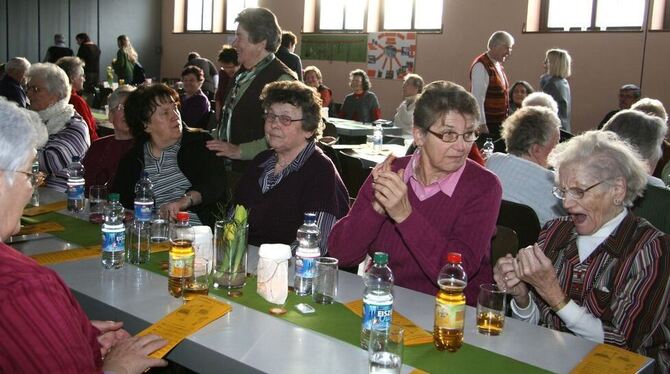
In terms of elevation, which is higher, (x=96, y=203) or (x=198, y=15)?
(x=198, y=15)

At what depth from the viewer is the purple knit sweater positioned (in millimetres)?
2287

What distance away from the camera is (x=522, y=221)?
2938 millimetres

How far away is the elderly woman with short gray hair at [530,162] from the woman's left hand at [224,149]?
1.35 metres

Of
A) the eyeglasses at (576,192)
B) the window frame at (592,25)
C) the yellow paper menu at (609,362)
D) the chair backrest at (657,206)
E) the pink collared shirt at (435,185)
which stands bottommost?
the yellow paper menu at (609,362)

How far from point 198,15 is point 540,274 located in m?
15.3

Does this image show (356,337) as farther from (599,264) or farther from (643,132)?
(643,132)

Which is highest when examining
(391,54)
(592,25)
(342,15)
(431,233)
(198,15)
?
(198,15)

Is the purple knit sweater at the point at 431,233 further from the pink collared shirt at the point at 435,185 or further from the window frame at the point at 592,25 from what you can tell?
the window frame at the point at 592,25

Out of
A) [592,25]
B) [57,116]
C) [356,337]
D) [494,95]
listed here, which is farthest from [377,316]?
[592,25]

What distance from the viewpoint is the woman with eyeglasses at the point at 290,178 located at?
2.89 m

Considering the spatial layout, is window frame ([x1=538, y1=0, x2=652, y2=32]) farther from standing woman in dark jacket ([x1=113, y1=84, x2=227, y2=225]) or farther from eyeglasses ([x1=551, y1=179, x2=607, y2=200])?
eyeglasses ([x1=551, y1=179, x2=607, y2=200])

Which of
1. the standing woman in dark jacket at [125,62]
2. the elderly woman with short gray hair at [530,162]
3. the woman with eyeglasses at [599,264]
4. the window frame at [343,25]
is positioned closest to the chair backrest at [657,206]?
the elderly woman with short gray hair at [530,162]

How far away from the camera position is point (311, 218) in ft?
8.27

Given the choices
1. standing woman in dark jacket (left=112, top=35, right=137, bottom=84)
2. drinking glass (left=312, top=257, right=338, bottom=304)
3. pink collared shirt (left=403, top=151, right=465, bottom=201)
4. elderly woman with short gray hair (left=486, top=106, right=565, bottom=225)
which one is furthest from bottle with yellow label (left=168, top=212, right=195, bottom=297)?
standing woman in dark jacket (left=112, top=35, right=137, bottom=84)
